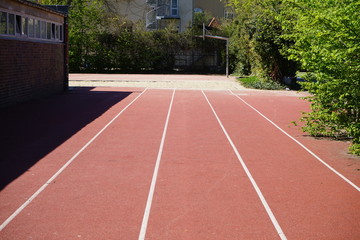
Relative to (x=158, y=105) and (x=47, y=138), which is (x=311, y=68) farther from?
(x=158, y=105)

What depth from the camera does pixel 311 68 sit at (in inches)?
421

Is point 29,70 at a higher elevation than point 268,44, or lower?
lower

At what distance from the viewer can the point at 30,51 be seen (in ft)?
64.0

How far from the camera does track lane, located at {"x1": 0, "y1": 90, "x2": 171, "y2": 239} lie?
5992 millimetres

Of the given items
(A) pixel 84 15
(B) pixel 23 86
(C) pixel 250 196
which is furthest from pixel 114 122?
(A) pixel 84 15

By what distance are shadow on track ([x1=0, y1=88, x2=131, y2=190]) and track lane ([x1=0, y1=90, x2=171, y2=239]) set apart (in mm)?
964

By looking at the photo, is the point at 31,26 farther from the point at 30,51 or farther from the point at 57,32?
the point at 57,32

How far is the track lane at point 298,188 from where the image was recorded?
246 inches

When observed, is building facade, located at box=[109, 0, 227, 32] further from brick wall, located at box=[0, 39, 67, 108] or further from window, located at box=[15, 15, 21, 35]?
window, located at box=[15, 15, 21, 35]

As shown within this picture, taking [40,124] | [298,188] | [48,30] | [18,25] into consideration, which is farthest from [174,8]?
[298,188]

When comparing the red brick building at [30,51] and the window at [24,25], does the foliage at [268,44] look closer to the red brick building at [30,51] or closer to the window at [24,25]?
the red brick building at [30,51]

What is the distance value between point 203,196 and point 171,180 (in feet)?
3.32

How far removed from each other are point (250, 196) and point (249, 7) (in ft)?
119

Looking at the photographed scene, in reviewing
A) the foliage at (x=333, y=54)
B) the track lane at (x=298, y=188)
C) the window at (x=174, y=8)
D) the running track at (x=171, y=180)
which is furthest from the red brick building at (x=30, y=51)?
the window at (x=174, y=8)
